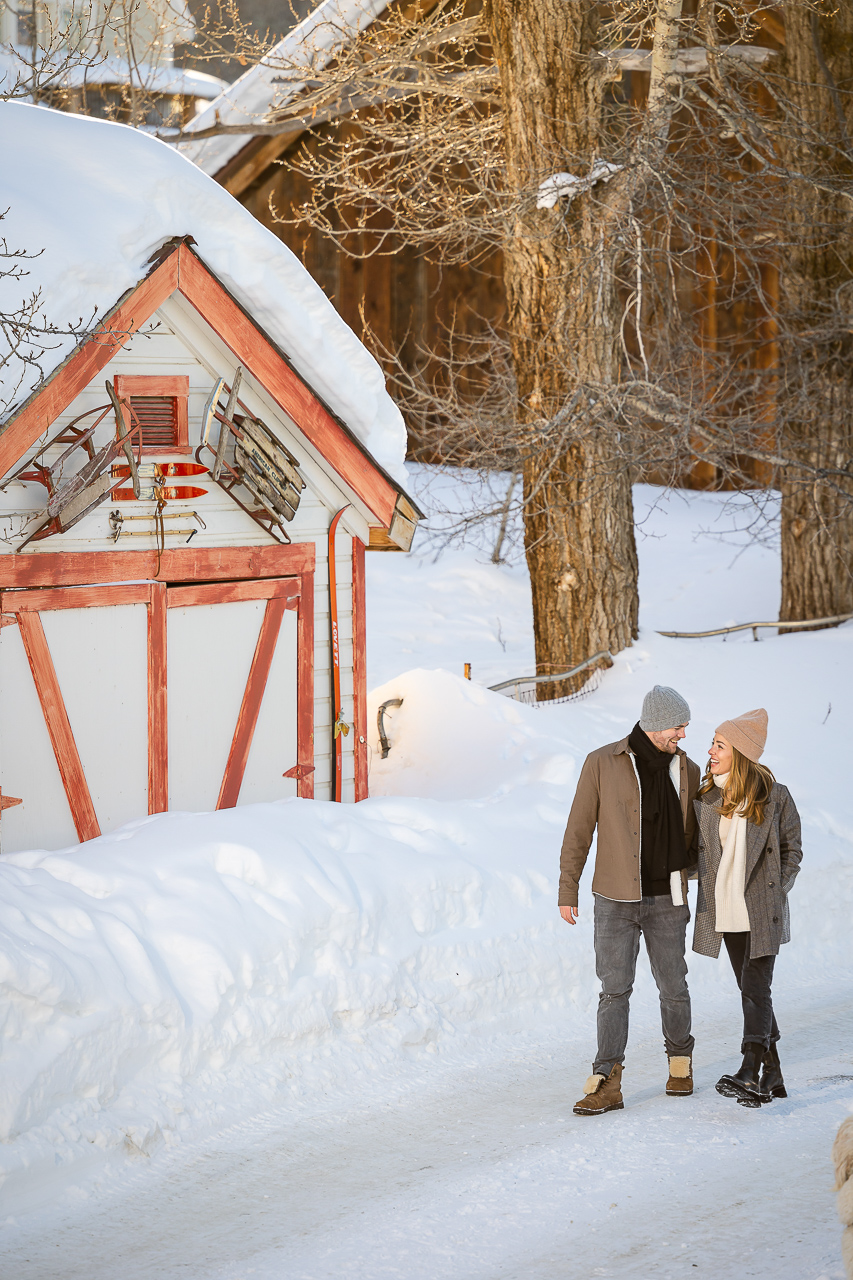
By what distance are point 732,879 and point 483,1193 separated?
5.54ft

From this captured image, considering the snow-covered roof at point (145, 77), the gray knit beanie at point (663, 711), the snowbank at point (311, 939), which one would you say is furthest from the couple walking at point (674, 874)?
the snow-covered roof at point (145, 77)

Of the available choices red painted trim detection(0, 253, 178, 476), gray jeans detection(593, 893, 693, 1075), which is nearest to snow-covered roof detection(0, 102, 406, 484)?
red painted trim detection(0, 253, 178, 476)

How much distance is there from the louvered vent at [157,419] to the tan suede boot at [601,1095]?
424 cm

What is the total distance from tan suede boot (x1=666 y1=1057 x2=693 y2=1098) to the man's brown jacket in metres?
0.81

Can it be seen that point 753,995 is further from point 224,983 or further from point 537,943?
point 224,983

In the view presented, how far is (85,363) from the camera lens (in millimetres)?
6852

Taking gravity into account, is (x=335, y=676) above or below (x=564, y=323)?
below

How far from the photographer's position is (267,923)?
6309 mm

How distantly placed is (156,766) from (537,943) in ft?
7.94

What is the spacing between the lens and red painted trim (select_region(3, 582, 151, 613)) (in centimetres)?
689

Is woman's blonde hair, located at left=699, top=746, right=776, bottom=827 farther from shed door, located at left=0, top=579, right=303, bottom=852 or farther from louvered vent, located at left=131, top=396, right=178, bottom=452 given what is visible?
louvered vent, located at left=131, top=396, right=178, bottom=452

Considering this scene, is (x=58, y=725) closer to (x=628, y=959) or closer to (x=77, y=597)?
(x=77, y=597)

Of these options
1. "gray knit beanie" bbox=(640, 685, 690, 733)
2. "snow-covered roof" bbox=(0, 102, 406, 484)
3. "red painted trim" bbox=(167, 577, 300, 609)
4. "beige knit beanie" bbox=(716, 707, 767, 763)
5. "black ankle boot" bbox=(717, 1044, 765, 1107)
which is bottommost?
"black ankle boot" bbox=(717, 1044, 765, 1107)

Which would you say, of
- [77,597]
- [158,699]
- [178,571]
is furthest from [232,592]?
[77,597]
